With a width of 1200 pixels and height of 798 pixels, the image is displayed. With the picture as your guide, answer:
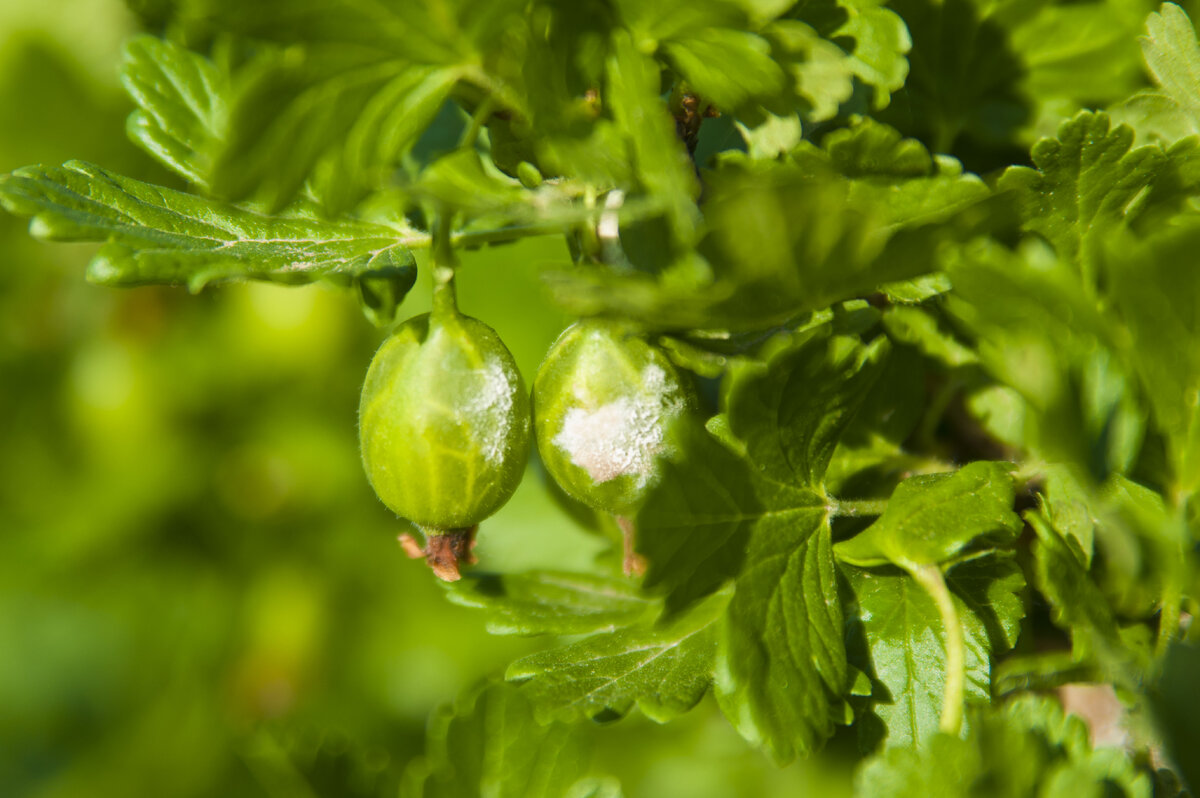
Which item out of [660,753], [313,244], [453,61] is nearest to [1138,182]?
[453,61]

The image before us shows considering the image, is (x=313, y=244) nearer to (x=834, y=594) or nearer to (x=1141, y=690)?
(x=834, y=594)

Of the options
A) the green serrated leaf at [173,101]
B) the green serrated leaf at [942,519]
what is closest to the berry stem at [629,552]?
the green serrated leaf at [942,519]

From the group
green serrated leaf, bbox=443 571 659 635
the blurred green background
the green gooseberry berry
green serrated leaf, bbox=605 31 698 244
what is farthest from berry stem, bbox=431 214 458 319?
the blurred green background

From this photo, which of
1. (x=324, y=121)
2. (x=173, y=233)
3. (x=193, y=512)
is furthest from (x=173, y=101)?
(x=193, y=512)

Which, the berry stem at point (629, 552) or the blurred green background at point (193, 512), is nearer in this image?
the berry stem at point (629, 552)

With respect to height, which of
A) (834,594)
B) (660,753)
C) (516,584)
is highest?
(834,594)

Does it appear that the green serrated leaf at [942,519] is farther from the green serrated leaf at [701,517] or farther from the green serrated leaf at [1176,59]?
the green serrated leaf at [1176,59]
